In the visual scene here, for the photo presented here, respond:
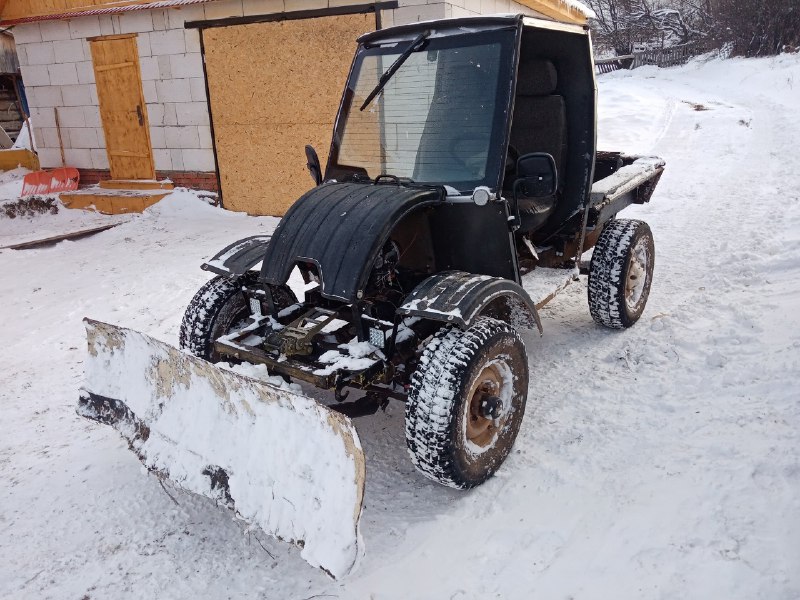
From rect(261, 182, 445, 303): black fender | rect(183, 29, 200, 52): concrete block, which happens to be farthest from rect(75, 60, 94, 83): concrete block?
rect(261, 182, 445, 303): black fender

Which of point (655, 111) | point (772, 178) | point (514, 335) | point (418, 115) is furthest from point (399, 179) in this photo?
point (655, 111)

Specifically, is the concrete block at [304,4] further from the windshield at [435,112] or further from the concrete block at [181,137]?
the windshield at [435,112]

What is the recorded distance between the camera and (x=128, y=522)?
2865 mm

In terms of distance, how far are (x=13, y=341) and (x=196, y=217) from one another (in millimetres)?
4466

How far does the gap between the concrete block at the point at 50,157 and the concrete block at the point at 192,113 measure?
296 centimetres

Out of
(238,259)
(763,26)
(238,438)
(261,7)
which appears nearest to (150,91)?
(261,7)

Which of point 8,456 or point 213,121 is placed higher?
point 213,121

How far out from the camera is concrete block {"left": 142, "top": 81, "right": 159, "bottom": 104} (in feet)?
30.9

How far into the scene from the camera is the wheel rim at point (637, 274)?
4.63 metres

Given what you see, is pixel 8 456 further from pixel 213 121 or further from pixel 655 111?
pixel 655 111

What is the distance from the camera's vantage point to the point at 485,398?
9.86 ft

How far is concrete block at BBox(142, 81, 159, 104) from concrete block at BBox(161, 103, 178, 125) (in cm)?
21

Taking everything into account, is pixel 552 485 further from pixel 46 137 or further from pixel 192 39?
pixel 46 137

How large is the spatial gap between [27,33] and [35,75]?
2.19 ft
